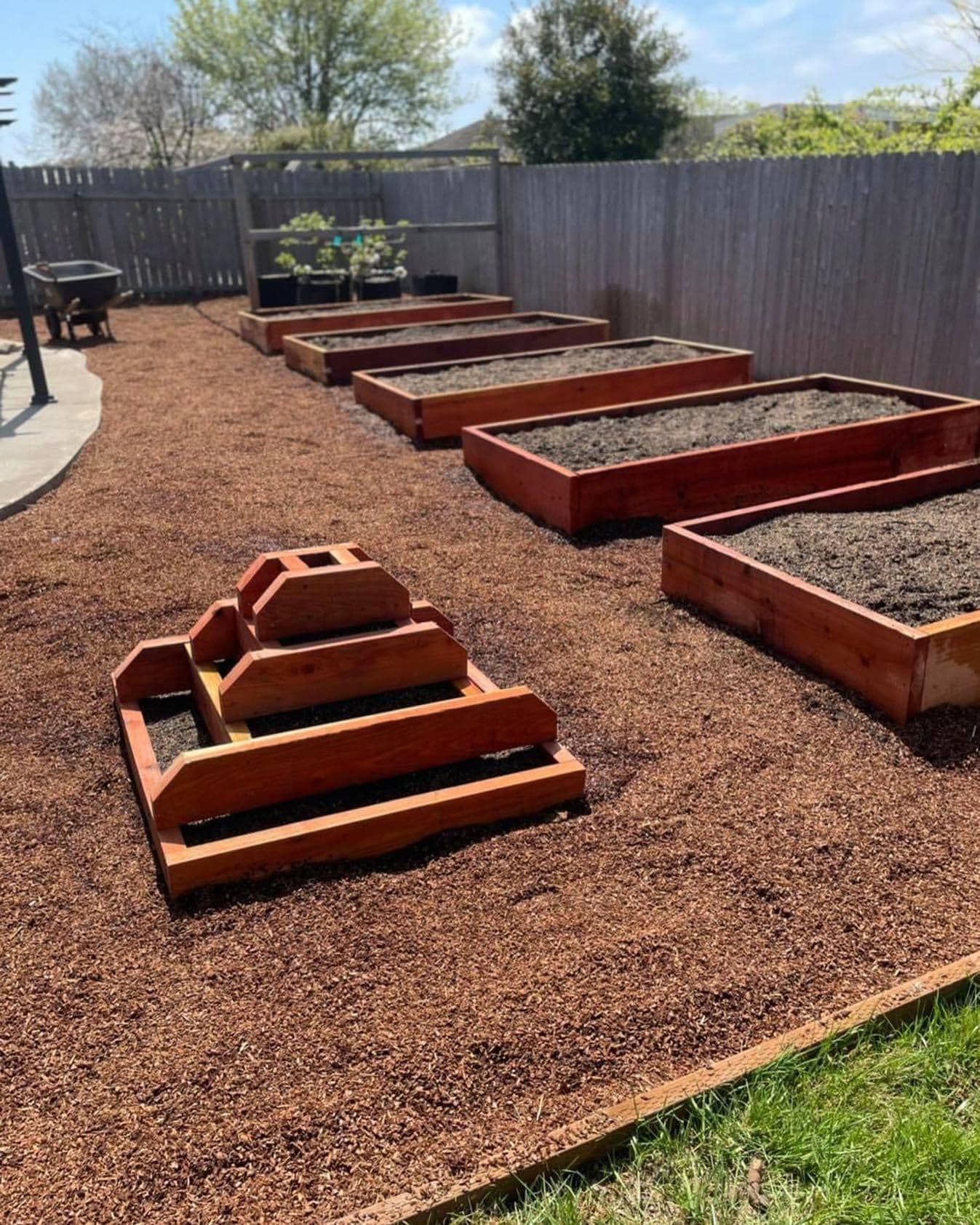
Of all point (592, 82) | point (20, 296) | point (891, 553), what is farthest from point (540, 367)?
point (592, 82)

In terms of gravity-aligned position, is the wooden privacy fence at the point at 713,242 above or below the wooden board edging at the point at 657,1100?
above

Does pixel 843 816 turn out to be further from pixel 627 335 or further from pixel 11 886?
pixel 627 335

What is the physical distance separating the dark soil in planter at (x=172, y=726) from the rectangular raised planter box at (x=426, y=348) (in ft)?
20.1

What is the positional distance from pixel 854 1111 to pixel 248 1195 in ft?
3.81

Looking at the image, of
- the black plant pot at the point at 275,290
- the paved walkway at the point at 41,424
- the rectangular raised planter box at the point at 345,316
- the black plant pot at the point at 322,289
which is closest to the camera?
the paved walkway at the point at 41,424

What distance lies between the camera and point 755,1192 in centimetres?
175

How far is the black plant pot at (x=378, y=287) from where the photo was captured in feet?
43.0

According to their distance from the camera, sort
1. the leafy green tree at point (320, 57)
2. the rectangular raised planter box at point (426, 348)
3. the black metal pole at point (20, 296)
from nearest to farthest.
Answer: the black metal pole at point (20, 296) < the rectangular raised planter box at point (426, 348) < the leafy green tree at point (320, 57)

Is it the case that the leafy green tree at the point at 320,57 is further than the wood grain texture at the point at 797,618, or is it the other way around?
the leafy green tree at the point at 320,57

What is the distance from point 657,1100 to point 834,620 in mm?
2017

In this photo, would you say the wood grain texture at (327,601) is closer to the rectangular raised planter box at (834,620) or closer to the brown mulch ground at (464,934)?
the brown mulch ground at (464,934)

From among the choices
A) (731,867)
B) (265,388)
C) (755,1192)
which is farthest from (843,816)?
(265,388)

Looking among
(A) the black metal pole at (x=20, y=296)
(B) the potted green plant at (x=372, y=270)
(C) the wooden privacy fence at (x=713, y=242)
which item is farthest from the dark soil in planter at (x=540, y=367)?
(B) the potted green plant at (x=372, y=270)

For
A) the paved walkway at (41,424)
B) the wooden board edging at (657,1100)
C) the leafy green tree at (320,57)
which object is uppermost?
the leafy green tree at (320,57)
